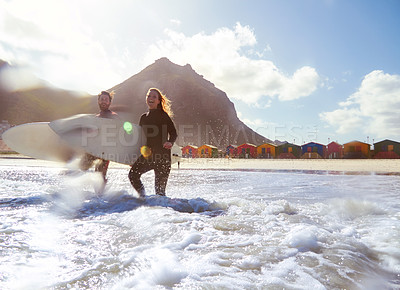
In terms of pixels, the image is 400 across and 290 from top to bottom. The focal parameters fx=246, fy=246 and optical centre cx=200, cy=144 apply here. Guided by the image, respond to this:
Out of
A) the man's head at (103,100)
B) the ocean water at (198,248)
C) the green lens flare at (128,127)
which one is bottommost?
the ocean water at (198,248)

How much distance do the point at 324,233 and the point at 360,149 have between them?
45.0 m

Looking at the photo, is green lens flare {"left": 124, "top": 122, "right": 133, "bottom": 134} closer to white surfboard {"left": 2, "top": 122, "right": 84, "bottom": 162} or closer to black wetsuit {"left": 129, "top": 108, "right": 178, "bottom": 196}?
black wetsuit {"left": 129, "top": 108, "right": 178, "bottom": 196}

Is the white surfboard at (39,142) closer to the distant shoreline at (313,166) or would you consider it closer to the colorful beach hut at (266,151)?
the distant shoreline at (313,166)

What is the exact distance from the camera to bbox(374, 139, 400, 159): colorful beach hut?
37906 millimetres

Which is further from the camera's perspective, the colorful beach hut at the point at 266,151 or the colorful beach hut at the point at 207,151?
the colorful beach hut at the point at 207,151

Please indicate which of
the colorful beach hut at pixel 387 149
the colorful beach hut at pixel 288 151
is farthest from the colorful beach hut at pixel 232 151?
the colorful beach hut at pixel 387 149

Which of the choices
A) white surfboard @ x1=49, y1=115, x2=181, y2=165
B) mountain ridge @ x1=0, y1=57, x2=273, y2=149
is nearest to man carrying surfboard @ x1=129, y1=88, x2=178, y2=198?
white surfboard @ x1=49, y1=115, x2=181, y2=165

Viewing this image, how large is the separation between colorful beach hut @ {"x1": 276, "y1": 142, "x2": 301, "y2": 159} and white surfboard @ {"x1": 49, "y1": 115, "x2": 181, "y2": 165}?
40959 millimetres

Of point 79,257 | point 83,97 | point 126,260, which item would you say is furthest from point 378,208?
point 83,97

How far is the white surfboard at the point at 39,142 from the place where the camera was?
230 inches

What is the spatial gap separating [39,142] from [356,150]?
45.0 m

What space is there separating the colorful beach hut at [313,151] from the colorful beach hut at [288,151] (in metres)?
1.01

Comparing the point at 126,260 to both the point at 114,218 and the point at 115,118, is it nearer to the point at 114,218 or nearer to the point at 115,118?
the point at 114,218

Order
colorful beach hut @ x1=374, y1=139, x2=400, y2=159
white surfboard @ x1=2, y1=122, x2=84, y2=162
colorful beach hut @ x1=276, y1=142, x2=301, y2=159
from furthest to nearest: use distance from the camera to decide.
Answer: colorful beach hut @ x1=276, y1=142, x2=301, y2=159 → colorful beach hut @ x1=374, y1=139, x2=400, y2=159 → white surfboard @ x1=2, y1=122, x2=84, y2=162
